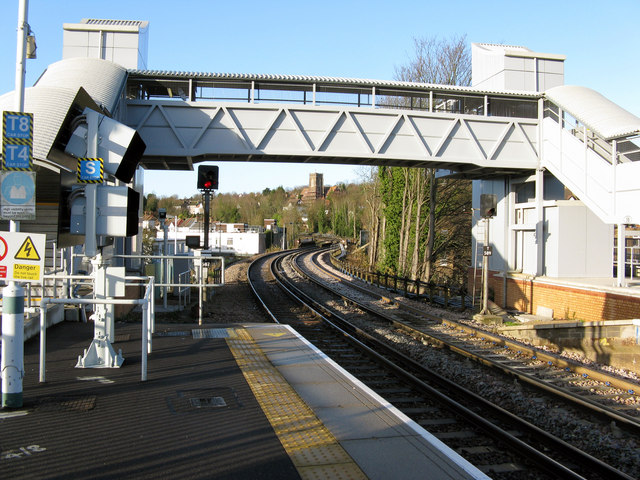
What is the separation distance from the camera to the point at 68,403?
5.67 metres

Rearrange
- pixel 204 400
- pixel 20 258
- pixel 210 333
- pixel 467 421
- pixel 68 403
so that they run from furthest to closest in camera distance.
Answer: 1. pixel 210 333
2. pixel 467 421
3. pixel 204 400
4. pixel 20 258
5. pixel 68 403

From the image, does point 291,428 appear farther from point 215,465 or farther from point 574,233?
point 574,233

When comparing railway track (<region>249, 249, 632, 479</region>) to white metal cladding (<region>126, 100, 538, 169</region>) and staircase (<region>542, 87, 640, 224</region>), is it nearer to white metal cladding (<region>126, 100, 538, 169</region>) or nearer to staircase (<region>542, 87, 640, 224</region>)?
white metal cladding (<region>126, 100, 538, 169</region>)

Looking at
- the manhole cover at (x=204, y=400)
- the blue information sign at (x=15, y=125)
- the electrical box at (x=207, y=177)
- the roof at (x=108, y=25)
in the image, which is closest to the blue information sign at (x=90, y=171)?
the blue information sign at (x=15, y=125)

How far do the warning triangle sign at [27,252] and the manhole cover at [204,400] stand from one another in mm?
2250

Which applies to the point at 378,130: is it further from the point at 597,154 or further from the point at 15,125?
the point at 15,125

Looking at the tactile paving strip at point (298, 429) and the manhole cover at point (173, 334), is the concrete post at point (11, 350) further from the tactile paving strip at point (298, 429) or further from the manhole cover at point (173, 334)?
the manhole cover at point (173, 334)

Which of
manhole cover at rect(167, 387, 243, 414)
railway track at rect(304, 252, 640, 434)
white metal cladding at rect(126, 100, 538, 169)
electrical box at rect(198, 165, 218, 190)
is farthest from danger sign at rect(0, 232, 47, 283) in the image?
white metal cladding at rect(126, 100, 538, 169)

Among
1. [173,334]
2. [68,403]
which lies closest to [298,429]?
[68,403]

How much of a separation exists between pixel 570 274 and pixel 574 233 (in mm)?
1391

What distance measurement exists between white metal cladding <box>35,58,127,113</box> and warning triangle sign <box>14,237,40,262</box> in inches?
339

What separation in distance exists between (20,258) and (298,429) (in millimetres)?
3652

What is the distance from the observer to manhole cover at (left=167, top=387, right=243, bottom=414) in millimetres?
5680

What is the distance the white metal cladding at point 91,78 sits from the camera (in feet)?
44.8
